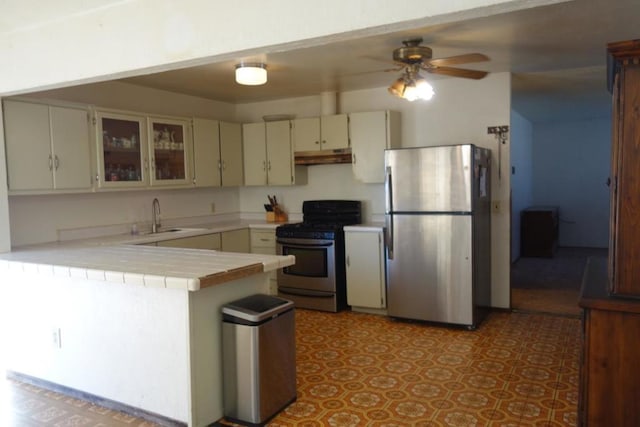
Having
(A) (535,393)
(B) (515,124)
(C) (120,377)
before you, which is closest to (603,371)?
(A) (535,393)

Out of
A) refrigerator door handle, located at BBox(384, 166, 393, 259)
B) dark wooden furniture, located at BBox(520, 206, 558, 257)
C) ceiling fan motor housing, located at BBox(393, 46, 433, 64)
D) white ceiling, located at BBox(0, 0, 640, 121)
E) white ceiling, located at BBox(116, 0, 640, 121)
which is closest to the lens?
white ceiling, located at BBox(0, 0, 640, 121)

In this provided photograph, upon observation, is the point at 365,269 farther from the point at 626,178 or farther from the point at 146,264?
the point at 626,178

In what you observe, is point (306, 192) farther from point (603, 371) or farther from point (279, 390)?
point (603, 371)

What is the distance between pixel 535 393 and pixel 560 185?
6.98m

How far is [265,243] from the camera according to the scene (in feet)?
17.6

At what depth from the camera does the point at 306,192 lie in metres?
5.79

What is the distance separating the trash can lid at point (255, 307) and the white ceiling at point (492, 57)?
1.61 metres

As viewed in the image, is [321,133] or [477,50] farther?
[321,133]

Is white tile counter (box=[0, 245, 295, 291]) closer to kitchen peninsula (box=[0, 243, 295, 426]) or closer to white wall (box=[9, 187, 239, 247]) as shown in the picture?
kitchen peninsula (box=[0, 243, 295, 426])

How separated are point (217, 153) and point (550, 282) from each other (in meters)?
4.42

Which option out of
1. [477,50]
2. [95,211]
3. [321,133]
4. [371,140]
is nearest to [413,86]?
[477,50]

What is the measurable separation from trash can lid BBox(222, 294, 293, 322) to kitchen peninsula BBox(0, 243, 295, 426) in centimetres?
7

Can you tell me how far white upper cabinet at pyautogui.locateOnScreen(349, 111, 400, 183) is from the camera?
490 cm

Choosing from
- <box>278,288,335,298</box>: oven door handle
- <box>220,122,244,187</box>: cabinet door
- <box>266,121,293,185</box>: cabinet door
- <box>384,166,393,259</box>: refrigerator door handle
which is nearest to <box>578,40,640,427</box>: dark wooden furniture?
<box>384,166,393,259</box>: refrigerator door handle
